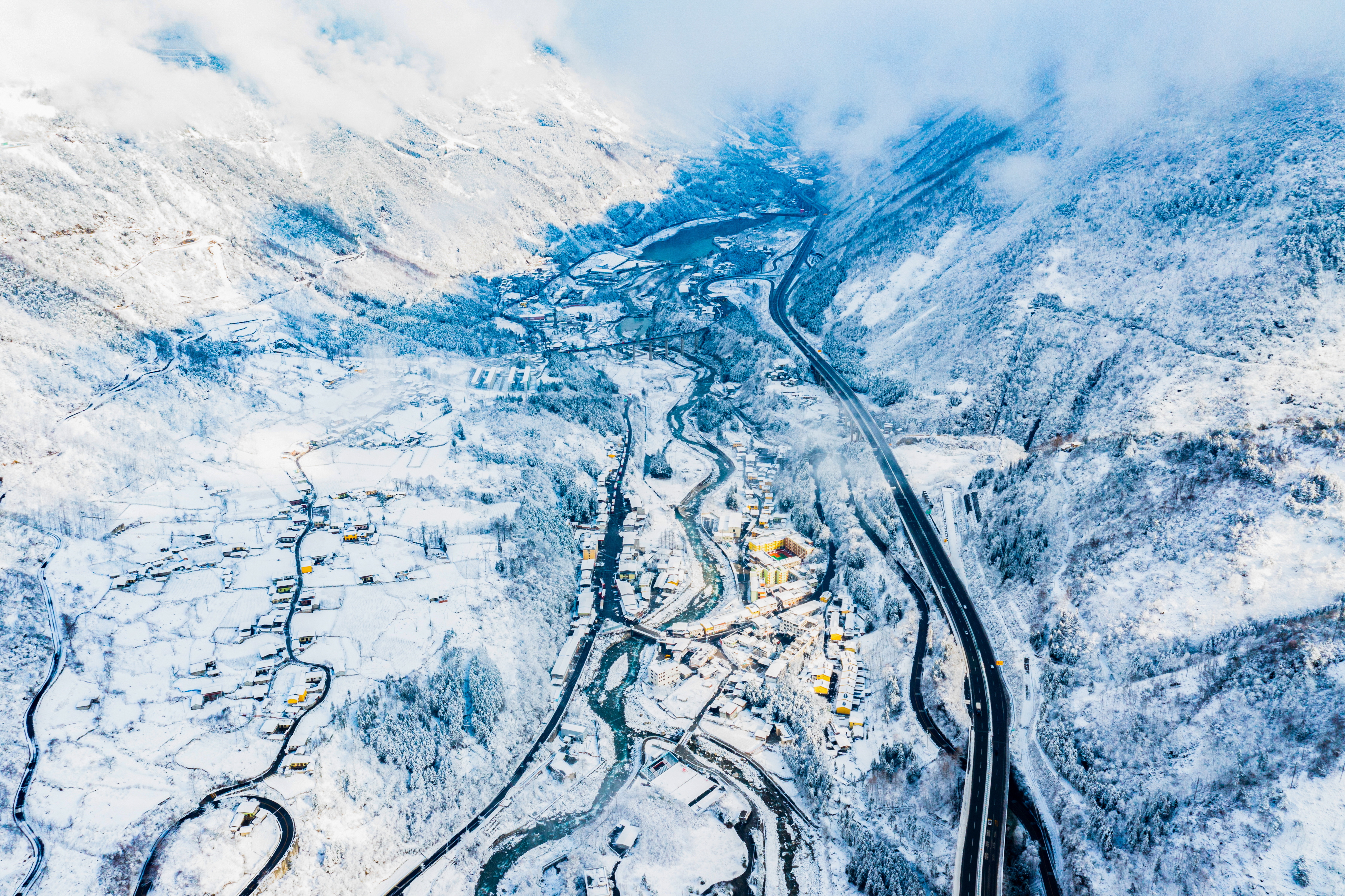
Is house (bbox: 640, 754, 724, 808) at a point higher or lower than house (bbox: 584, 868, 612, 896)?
higher

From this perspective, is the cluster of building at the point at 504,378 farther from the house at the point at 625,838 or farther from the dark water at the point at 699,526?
the house at the point at 625,838

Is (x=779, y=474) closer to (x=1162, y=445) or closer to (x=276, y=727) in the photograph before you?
(x=1162, y=445)

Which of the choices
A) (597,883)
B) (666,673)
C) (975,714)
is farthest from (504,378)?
(975,714)

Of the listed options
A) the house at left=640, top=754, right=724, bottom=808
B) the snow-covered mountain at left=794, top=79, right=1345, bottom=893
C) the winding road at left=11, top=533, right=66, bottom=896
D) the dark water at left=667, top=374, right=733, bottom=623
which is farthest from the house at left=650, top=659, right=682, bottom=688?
the winding road at left=11, top=533, right=66, bottom=896

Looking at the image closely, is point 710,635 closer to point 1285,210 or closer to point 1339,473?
point 1339,473

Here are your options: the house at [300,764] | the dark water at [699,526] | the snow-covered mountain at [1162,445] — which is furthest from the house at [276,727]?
the snow-covered mountain at [1162,445]

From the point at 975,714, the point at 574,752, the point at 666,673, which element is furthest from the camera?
the point at 666,673

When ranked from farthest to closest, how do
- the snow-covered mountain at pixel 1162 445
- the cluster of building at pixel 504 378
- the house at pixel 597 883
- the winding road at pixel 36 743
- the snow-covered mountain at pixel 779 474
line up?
the cluster of building at pixel 504 378 < the snow-covered mountain at pixel 779 474 < the house at pixel 597 883 < the winding road at pixel 36 743 < the snow-covered mountain at pixel 1162 445

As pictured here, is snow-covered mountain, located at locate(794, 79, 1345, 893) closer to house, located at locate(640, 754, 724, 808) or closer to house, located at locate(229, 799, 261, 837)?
house, located at locate(640, 754, 724, 808)

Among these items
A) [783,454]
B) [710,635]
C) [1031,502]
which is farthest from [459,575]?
[1031,502]
